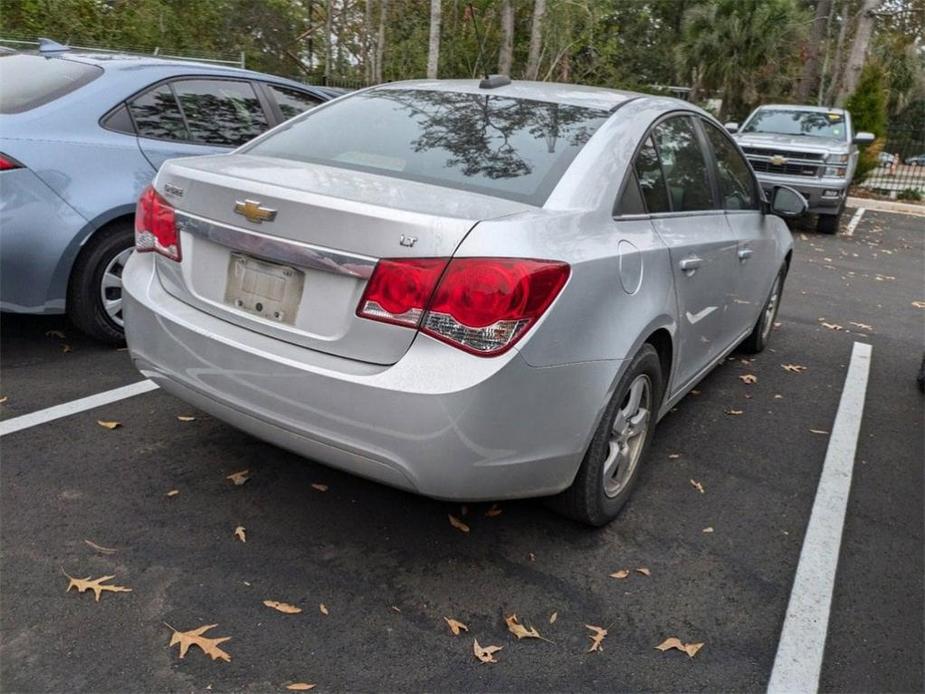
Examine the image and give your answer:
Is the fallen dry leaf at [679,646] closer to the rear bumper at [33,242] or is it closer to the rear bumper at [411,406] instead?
the rear bumper at [411,406]

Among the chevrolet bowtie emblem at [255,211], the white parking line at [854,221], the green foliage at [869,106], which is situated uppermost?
the green foliage at [869,106]

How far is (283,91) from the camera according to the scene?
550 cm

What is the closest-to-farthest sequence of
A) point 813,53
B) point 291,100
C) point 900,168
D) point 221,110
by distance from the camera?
1. point 221,110
2. point 291,100
3. point 900,168
4. point 813,53

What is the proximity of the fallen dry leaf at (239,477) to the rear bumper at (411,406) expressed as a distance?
538 mm

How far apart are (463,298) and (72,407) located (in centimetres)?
240

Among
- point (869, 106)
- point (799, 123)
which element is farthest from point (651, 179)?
point (869, 106)

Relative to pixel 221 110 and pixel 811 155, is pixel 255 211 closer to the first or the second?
pixel 221 110

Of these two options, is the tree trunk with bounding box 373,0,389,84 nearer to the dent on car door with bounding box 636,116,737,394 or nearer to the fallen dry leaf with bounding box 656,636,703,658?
the dent on car door with bounding box 636,116,737,394

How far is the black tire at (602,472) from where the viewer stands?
287 centimetres

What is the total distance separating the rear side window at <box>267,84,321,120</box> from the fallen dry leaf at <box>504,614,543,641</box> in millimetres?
3915

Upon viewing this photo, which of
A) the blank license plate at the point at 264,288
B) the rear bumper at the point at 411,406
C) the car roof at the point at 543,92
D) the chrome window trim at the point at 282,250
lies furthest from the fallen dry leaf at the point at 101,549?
the car roof at the point at 543,92

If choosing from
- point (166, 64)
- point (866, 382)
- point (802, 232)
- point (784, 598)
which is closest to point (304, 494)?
point (784, 598)

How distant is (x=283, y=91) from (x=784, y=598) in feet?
14.5

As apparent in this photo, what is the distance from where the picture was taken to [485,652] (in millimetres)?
2441
